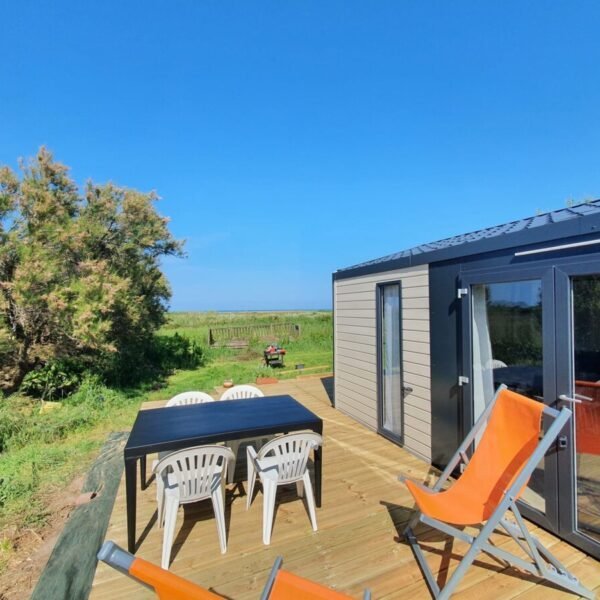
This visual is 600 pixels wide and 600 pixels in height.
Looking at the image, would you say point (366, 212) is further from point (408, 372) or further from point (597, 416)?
point (597, 416)

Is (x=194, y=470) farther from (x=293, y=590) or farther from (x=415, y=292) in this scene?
(x=415, y=292)

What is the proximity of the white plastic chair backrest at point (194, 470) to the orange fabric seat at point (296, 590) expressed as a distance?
117 centimetres

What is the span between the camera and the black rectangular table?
2.37 metres

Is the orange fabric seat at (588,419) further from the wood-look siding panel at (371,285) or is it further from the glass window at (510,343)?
the wood-look siding panel at (371,285)

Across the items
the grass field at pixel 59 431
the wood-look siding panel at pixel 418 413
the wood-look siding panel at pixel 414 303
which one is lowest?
the grass field at pixel 59 431

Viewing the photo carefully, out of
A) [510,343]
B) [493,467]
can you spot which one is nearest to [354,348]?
[510,343]

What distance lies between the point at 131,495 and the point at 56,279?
20.9 feet

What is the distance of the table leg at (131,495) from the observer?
2.29 metres

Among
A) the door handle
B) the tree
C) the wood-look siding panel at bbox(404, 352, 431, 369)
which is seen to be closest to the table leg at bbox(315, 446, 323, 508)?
the wood-look siding panel at bbox(404, 352, 431, 369)

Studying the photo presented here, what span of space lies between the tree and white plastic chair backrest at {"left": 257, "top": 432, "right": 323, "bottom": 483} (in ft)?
19.4

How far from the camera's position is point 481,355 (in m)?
3.09

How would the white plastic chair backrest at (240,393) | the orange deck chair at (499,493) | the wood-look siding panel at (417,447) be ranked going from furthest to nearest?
the white plastic chair backrest at (240,393)
the wood-look siding panel at (417,447)
the orange deck chair at (499,493)

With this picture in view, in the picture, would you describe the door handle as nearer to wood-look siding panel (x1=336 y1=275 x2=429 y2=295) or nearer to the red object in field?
wood-look siding panel (x1=336 y1=275 x2=429 y2=295)

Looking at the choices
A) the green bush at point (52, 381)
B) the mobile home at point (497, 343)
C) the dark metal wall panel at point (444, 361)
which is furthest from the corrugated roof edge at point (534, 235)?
the green bush at point (52, 381)
